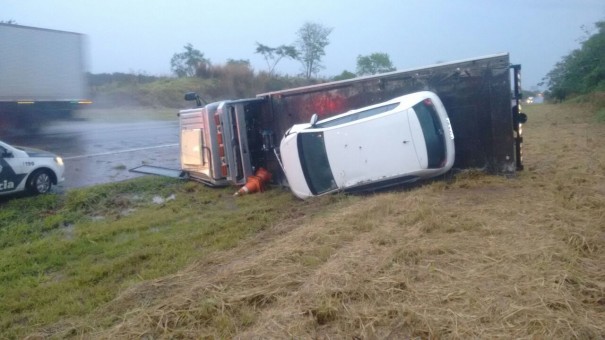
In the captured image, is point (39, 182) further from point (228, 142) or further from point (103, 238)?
point (103, 238)

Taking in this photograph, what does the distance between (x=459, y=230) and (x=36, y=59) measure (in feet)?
67.7

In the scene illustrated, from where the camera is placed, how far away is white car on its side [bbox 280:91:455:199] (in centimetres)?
802

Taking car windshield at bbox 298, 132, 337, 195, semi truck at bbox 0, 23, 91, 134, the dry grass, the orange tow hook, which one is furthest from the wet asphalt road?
the dry grass

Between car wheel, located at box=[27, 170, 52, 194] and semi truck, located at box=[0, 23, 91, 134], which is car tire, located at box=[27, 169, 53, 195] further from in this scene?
semi truck, located at box=[0, 23, 91, 134]

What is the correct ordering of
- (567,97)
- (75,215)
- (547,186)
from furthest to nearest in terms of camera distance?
(567,97), (75,215), (547,186)

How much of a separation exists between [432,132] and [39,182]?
7.80 meters

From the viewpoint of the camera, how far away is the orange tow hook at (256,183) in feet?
34.3

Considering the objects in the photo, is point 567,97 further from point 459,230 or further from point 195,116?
point 459,230

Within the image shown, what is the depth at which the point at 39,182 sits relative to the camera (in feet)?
37.2

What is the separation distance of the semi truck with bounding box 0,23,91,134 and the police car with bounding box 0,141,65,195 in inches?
446

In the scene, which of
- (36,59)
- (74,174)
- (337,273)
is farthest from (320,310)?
(36,59)

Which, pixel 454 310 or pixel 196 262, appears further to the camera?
pixel 196 262

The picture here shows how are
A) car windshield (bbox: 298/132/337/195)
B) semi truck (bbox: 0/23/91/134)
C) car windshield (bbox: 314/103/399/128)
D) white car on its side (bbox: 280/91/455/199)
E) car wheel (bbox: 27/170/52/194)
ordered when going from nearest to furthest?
white car on its side (bbox: 280/91/455/199) → car windshield (bbox: 314/103/399/128) → car windshield (bbox: 298/132/337/195) → car wheel (bbox: 27/170/52/194) → semi truck (bbox: 0/23/91/134)

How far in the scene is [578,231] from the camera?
5219 mm
